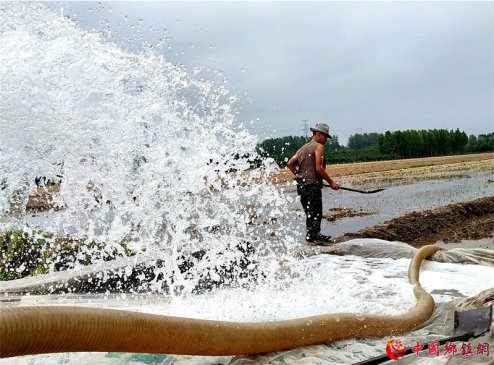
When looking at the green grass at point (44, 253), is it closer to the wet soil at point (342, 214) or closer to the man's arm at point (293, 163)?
the man's arm at point (293, 163)

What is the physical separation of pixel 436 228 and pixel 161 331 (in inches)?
272

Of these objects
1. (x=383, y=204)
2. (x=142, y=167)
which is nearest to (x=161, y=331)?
(x=142, y=167)

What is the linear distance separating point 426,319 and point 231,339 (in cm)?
155

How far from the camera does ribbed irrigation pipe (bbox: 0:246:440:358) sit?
182cm

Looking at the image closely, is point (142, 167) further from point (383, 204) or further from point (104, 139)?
point (383, 204)

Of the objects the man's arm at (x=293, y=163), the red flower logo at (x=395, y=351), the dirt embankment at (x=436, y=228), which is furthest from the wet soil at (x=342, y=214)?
the red flower logo at (x=395, y=351)

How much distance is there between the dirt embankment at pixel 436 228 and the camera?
7430mm

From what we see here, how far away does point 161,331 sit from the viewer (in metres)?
2.24

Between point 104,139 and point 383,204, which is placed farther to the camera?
point 383,204

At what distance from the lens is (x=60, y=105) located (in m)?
4.31

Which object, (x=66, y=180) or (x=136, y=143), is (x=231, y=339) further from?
(x=66, y=180)

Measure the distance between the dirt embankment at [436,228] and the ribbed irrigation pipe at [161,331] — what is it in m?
4.46

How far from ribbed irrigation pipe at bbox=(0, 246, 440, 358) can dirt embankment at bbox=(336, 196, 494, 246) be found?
14.6 feet

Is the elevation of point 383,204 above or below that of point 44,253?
below
